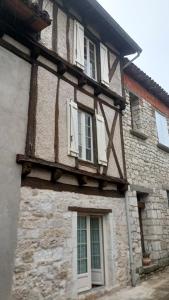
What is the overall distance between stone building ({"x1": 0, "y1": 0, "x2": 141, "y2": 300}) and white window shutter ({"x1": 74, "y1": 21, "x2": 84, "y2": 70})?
0.10 feet

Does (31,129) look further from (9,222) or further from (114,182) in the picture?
(114,182)

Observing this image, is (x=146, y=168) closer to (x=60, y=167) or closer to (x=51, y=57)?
(x=60, y=167)

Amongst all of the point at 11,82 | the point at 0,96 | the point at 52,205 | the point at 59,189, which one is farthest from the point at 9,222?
the point at 11,82

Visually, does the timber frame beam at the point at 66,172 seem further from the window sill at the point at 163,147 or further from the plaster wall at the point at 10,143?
the window sill at the point at 163,147

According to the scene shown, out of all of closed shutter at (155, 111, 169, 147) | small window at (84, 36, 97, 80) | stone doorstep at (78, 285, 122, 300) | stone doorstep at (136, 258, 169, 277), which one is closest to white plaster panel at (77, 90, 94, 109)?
small window at (84, 36, 97, 80)

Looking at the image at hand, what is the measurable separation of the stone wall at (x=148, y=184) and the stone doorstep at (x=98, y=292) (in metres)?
0.96

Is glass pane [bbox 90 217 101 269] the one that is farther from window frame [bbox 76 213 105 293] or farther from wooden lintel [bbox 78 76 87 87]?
wooden lintel [bbox 78 76 87 87]

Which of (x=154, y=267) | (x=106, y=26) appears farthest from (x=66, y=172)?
(x=106, y=26)

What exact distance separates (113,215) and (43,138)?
242 cm

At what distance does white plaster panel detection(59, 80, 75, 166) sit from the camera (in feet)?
16.0

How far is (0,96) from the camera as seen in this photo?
4.12 metres

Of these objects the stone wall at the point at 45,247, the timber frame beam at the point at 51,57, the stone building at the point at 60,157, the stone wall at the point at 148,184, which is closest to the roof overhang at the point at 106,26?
the stone building at the point at 60,157

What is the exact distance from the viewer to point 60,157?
4801 millimetres

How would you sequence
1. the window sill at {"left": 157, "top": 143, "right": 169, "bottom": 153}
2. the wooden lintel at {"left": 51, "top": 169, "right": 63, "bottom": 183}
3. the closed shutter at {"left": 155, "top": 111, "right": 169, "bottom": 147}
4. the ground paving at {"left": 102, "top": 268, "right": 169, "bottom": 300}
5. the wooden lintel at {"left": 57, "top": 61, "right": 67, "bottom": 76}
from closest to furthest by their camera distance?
the wooden lintel at {"left": 51, "top": 169, "right": 63, "bottom": 183}
the ground paving at {"left": 102, "top": 268, "right": 169, "bottom": 300}
the wooden lintel at {"left": 57, "top": 61, "right": 67, "bottom": 76}
the window sill at {"left": 157, "top": 143, "right": 169, "bottom": 153}
the closed shutter at {"left": 155, "top": 111, "right": 169, "bottom": 147}
